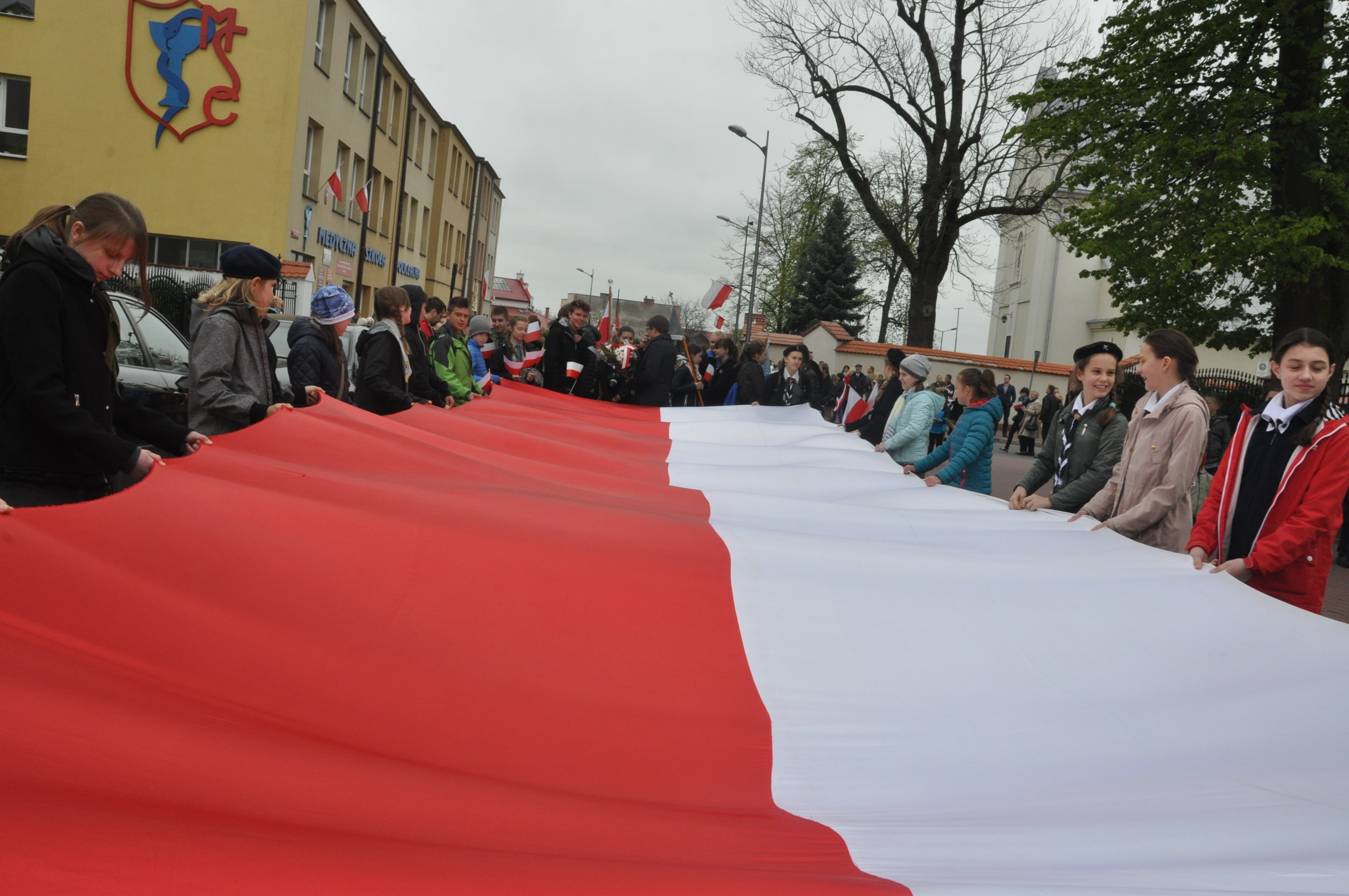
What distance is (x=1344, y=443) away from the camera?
412 centimetres

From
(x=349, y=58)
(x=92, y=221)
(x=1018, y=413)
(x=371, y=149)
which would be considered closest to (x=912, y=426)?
(x=92, y=221)

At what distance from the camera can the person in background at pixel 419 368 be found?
8.27 m

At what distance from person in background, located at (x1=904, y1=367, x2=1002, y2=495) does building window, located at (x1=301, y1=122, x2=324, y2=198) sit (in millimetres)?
23253

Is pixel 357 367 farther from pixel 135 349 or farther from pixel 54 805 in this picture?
pixel 54 805

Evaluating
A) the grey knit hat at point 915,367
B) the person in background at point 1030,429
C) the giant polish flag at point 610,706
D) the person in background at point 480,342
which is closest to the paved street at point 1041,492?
the person in background at point 1030,429

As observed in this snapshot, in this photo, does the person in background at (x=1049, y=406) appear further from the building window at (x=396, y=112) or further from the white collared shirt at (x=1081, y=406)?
the building window at (x=396, y=112)

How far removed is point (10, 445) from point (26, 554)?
2.67ft

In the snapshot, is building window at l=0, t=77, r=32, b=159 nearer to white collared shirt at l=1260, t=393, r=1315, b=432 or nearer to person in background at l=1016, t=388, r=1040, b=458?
person in background at l=1016, t=388, r=1040, b=458

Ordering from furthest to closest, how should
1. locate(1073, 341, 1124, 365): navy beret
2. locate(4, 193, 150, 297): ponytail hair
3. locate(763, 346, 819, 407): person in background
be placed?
locate(763, 346, 819, 407): person in background → locate(1073, 341, 1124, 365): navy beret → locate(4, 193, 150, 297): ponytail hair

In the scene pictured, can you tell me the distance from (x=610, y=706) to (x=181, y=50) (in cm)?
2622

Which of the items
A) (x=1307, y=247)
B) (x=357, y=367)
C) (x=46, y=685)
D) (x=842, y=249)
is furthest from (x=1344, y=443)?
(x=842, y=249)

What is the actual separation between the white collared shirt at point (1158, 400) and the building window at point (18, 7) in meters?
27.0

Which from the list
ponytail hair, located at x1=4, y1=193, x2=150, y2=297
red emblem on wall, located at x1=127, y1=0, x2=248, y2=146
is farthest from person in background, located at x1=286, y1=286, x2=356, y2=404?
red emblem on wall, located at x1=127, y1=0, x2=248, y2=146

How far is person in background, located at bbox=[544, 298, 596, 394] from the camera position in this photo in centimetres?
1216
